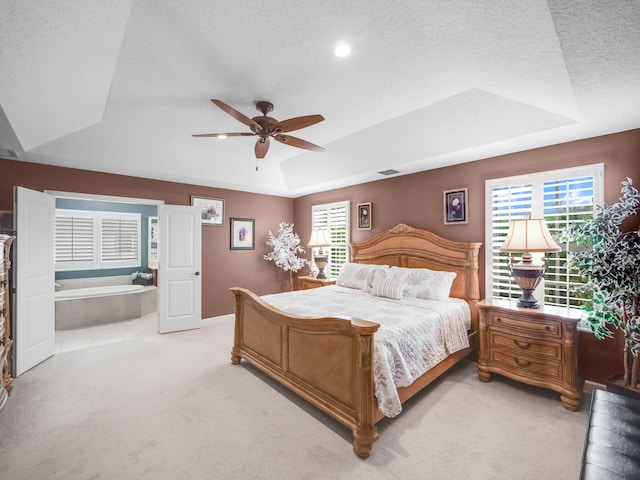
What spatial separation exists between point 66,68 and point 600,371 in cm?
537

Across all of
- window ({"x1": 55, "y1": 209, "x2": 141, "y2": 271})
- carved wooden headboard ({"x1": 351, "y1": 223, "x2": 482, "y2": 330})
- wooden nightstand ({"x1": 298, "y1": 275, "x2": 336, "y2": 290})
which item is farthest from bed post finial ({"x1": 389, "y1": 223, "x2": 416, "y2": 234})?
window ({"x1": 55, "y1": 209, "x2": 141, "y2": 271})

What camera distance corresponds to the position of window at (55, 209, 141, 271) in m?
6.34

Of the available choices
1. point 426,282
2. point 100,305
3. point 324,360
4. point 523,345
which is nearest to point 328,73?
point 324,360

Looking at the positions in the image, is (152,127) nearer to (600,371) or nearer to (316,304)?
(316,304)

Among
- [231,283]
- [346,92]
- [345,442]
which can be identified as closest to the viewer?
[345,442]

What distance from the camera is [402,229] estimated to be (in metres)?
4.39

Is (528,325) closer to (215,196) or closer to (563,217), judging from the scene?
(563,217)

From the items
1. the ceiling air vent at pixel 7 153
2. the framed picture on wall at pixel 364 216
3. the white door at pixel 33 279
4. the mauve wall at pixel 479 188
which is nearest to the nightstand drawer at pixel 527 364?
the mauve wall at pixel 479 188

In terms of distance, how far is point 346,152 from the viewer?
4.15m

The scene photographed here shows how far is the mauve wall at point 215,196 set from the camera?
3867 mm

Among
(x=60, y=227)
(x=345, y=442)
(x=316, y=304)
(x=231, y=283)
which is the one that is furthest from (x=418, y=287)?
(x=60, y=227)

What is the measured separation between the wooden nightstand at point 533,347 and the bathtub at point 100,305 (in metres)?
5.92

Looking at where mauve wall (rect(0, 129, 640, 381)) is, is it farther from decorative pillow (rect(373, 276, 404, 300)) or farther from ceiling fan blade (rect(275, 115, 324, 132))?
ceiling fan blade (rect(275, 115, 324, 132))

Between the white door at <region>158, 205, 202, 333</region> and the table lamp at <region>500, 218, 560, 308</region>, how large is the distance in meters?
4.52
